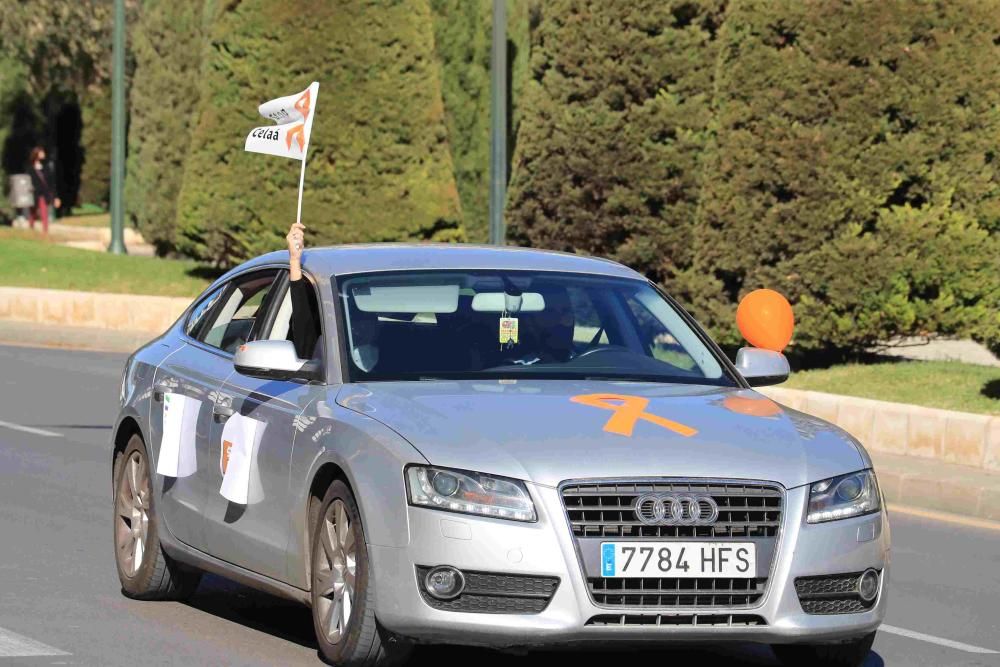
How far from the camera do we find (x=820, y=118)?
67.0 feet

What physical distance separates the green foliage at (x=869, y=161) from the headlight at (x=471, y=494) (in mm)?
13506

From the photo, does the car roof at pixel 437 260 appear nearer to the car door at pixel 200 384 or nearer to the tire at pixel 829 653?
the car door at pixel 200 384

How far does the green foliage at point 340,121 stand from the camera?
99.1 feet

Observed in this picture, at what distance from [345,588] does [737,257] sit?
14044mm

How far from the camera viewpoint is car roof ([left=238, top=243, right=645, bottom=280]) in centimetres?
871

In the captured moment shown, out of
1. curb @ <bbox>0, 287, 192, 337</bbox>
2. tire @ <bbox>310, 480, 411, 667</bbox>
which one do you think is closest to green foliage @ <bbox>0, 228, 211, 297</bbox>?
curb @ <bbox>0, 287, 192, 337</bbox>

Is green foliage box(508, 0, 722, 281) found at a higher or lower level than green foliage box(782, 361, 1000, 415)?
higher

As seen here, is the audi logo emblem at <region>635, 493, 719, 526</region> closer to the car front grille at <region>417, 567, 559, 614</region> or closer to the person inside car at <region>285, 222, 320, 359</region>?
the car front grille at <region>417, 567, 559, 614</region>

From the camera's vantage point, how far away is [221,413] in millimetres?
8766

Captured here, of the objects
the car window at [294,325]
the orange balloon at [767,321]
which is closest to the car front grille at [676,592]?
the car window at [294,325]

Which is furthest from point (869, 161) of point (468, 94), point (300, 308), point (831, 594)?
point (468, 94)

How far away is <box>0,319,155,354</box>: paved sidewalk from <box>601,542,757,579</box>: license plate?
18899mm

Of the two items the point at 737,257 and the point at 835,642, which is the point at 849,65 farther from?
the point at 835,642

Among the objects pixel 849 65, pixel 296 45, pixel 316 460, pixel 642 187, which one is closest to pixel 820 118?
pixel 849 65
